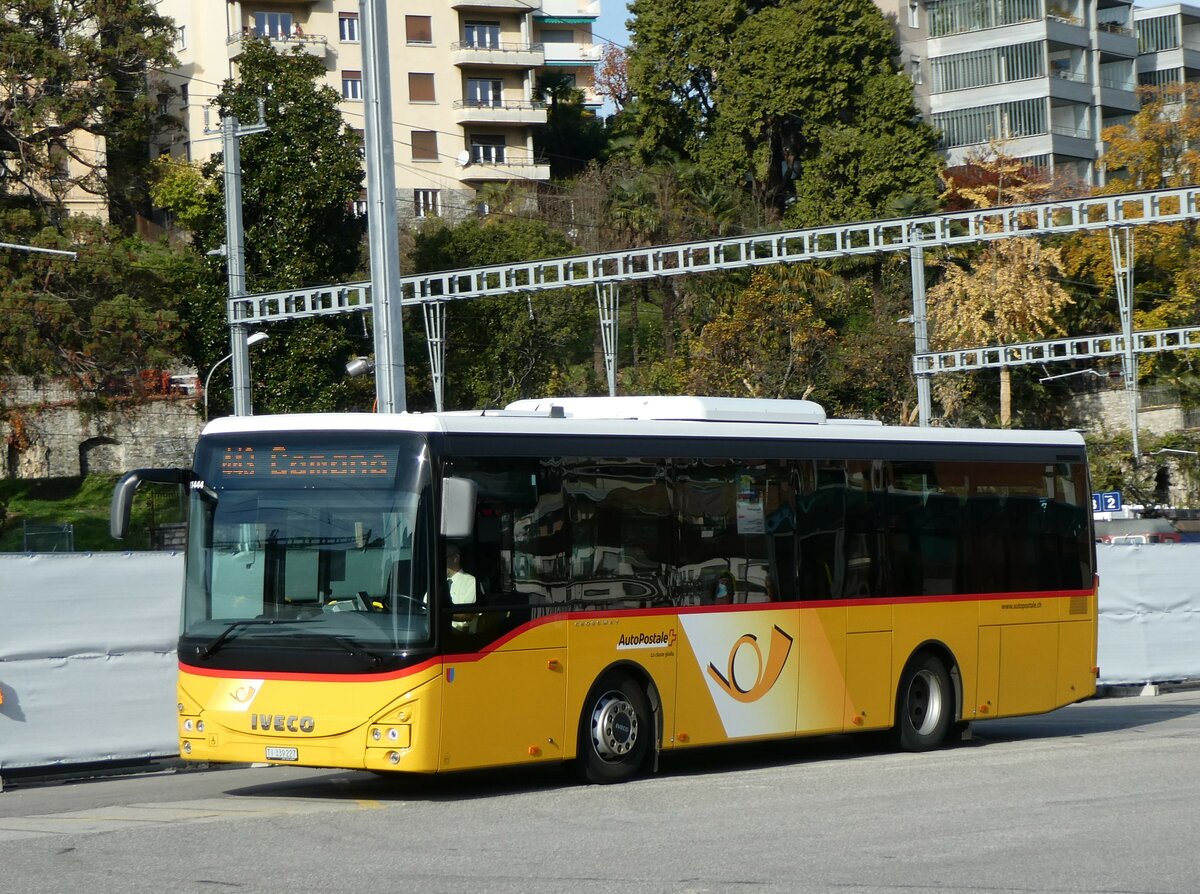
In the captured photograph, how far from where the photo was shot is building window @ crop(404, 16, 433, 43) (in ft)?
252

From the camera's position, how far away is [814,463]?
15195 mm

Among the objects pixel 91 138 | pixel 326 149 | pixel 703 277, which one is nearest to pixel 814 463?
pixel 326 149

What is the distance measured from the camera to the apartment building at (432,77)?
73000 mm

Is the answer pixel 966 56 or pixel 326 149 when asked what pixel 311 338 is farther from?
pixel 966 56

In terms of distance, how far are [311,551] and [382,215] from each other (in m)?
9.19

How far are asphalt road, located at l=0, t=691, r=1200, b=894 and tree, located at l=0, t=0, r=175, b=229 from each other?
46756 millimetres

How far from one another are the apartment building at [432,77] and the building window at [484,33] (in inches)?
1.8

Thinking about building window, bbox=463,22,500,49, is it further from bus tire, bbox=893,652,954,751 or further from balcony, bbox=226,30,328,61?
bus tire, bbox=893,652,954,751

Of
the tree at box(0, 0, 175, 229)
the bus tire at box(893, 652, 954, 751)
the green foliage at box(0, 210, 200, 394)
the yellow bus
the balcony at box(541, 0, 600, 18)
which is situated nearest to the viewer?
the yellow bus

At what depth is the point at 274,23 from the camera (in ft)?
241

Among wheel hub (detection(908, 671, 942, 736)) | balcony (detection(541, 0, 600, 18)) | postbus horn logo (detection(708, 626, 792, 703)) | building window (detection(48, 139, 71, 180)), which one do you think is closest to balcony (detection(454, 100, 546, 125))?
building window (detection(48, 139, 71, 180))

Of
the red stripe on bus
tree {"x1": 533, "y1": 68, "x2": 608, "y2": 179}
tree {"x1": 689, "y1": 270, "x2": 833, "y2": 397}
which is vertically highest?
tree {"x1": 533, "y1": 68, "x2": 608, "y2": 179}

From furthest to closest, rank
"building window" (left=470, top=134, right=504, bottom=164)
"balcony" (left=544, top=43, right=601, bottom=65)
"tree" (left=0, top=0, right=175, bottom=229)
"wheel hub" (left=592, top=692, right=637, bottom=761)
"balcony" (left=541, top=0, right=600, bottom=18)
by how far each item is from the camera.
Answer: "balcony" (left=541, top=0, right=600, bottom=18)
"balcony" (left=544, top=43, right=601, bottom=65)
"building window" (left=470, top=134, right=504, bottom=164)
"tree" (left=0, top=0, right=175, bottom=229)
"wheel hub" (left=592, top=692, right=637, bottom=761)

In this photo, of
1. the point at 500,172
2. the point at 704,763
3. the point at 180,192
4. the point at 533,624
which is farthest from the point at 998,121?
the point at 533,624
